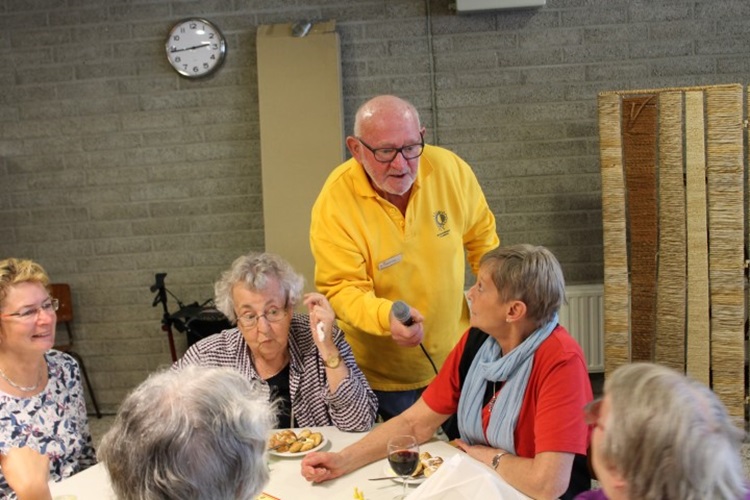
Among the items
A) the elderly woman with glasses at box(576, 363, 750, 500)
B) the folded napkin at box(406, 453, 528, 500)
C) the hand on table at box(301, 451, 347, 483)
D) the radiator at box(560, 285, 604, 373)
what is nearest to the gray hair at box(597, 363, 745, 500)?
the elderly woman with glasses at box(576, 363, 750, 500)

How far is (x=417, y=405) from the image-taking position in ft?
7.33

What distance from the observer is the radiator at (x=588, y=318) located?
439 cm

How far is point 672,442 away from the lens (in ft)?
→ 3.52

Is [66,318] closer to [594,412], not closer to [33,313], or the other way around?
[33,313]

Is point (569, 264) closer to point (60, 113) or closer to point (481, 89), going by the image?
point (481, 89)

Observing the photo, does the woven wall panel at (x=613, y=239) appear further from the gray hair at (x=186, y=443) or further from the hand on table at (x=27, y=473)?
the gray hair at (x=186, y=443)

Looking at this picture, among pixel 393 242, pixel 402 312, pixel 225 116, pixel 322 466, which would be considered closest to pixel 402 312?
pixel 402 312

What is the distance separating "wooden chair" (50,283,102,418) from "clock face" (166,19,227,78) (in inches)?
62.8

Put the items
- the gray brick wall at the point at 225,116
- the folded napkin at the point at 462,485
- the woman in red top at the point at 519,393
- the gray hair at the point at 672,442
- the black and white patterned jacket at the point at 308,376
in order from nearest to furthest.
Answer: the gray hair at the point at 672,442, the folded napkin at the point at 462,485, the woman in red top at the point at 519,393, the black and white patterned jacket at the point at 308,376, the gray brick wall at the point at 225,116

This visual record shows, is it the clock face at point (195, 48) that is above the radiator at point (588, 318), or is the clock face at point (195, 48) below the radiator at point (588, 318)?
above

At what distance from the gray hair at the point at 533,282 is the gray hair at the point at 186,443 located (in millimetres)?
1033

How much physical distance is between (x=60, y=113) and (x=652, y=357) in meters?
3.89

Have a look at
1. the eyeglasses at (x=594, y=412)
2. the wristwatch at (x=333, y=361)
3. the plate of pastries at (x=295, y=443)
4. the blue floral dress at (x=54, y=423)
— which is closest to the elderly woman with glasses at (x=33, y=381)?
the blue floral dress at (x=54, y=423)

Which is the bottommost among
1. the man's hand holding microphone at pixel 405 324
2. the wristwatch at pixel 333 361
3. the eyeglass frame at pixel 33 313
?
the wristwatch at pixel 333 361
